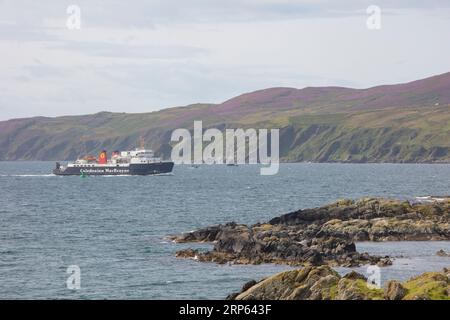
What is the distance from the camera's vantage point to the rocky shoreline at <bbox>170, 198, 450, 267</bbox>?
197 feet

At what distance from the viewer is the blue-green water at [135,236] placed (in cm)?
5156

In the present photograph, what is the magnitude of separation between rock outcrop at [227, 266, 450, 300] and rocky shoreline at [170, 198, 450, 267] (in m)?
17.9

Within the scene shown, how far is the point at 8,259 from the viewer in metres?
65.8

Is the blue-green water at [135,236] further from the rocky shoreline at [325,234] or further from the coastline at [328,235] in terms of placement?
the rocky shoreline at [325,234]

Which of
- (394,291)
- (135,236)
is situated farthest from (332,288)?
(135,236)

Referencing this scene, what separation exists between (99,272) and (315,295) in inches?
924

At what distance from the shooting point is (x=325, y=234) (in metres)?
71.1

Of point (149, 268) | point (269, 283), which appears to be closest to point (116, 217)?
point (149, 268)

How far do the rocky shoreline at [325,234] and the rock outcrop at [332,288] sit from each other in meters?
17.9

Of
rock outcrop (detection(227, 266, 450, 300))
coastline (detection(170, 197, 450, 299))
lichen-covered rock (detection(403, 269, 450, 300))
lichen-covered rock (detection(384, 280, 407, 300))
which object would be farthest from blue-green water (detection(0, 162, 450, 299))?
lichen-covered rock (detection(384, 280, 407, 300))

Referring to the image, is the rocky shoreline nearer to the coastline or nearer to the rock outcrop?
the coastline
